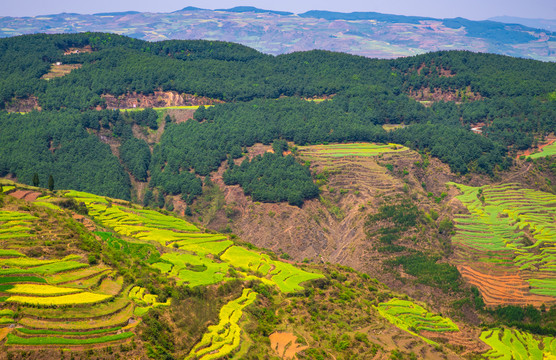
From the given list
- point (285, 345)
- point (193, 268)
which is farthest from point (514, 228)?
point (193, 268)

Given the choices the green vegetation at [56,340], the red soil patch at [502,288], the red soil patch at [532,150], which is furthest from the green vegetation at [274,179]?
the green vegetation at [56,340]

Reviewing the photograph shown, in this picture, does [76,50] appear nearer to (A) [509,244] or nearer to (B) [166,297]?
(A) [509,244]

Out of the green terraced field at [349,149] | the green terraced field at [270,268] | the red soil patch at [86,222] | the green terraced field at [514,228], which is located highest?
the red soil patch at [86,222]

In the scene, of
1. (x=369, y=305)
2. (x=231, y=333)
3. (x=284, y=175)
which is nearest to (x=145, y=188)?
(x=284, y=175)

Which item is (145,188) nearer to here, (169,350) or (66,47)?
(66,47)

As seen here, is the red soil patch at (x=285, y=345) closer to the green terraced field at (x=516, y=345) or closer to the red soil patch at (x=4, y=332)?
the green terraced field at (x=516, y=345)
